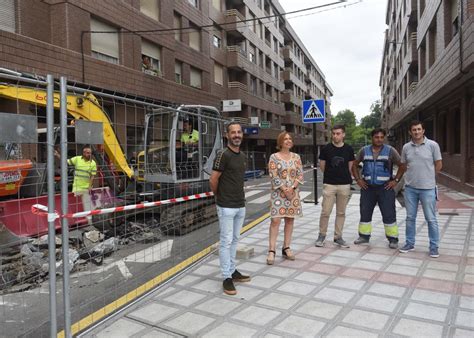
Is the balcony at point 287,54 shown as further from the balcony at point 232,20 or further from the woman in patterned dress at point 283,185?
the woman in patterned dress at point 283,185

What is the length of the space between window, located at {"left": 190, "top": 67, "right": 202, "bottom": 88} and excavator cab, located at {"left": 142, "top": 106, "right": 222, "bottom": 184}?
13.8 meters

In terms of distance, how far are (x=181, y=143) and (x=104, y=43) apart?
848 cm

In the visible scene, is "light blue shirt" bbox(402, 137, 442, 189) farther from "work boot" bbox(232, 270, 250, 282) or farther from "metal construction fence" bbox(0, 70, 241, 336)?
"metal construction fence" bbox(0, 70, 241, 336)

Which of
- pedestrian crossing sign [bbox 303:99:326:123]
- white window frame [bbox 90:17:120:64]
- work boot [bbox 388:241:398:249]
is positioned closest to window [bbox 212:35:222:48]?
white window frame [bbox 90:17:120:64]

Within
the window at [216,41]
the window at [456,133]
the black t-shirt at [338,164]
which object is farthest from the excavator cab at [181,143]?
the window at [216,41]

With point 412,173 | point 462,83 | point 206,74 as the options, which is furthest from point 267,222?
point 206,74

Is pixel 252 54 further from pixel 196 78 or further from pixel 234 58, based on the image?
pixel 196 78

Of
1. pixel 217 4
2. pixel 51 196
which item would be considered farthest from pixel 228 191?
pixel 217 4

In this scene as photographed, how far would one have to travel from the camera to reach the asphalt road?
3.67m

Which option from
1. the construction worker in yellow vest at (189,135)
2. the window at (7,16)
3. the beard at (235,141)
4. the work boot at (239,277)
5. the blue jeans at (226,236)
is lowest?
the work boot at (239,277)

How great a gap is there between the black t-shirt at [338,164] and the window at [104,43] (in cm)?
1142

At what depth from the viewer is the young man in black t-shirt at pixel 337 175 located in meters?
5.61

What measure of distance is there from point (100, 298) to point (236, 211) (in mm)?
1732

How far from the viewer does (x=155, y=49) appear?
17922mm
